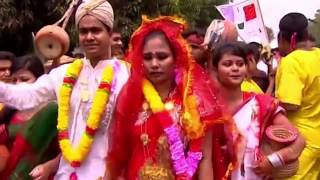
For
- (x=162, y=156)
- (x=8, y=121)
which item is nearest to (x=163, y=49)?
(x=162, y=156)

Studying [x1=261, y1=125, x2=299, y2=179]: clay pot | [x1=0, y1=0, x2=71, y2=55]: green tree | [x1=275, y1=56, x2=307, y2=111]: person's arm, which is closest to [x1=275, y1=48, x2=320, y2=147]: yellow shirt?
[x1=275, y1=56, x2=307, y2=111]: person's arm

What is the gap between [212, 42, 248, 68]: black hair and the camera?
4.35 meters

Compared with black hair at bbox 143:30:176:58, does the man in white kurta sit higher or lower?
lower

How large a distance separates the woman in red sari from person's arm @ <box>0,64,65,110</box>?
1.94ft

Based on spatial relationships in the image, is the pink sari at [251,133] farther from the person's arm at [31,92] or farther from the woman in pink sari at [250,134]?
the person's arm at [31,92]

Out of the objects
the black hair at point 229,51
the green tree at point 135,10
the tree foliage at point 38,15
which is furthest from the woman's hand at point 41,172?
the tree foliage at point 38,15

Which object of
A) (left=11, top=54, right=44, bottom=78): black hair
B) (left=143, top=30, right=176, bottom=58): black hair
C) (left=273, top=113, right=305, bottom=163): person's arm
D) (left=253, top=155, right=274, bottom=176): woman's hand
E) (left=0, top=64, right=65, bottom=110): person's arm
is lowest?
(left=253, top=155, right=274, bottom=176): woman's hand

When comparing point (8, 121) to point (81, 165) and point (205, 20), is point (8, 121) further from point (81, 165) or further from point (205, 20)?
point (205, 20)

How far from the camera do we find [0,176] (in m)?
4.58

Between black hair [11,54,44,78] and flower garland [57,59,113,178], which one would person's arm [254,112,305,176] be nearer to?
flower garland [57,59,113,178]

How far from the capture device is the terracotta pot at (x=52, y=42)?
5312mm

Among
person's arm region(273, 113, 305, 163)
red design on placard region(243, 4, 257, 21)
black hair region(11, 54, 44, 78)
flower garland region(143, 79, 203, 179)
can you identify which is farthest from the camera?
red design on placard region(243, 4, 257, 21)

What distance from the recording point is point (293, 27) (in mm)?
5805

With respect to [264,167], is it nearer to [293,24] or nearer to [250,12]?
[293,24]
